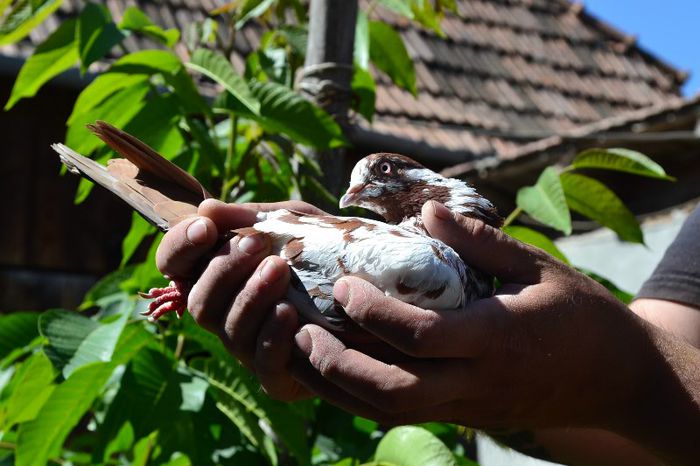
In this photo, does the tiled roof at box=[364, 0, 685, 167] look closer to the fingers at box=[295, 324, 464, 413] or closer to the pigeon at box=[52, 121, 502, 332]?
the pigeon at box=[52, 121, 502, 332]

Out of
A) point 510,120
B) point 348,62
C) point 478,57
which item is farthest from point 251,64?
point 478,57

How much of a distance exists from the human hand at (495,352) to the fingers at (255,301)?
58 mm

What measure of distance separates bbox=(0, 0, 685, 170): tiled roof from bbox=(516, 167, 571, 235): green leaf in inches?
111

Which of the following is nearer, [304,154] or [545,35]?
[304,154]

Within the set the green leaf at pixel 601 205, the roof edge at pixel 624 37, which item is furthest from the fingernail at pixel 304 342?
the roof edge at pixel 624 37

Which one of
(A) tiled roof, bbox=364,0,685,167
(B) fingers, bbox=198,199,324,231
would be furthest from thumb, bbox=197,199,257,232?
(A) tiled roof, bbox=364,0,685,167

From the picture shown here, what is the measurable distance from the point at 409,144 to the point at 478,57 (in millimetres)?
1856

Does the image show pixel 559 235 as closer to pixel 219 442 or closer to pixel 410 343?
pixel 219 442

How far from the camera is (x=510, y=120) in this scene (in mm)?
6406

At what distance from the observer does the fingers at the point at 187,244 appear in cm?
124

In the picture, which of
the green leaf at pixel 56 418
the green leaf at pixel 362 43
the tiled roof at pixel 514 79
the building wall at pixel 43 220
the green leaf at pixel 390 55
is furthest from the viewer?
the tiled roof at pixel 514 79

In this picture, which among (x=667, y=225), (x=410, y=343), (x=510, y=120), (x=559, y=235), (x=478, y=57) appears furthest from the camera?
(x=478, y=57)

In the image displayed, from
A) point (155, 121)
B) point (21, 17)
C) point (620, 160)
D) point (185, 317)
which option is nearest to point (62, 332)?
point (185, 317)

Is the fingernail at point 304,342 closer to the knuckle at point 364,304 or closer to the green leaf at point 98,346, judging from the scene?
the knuckle at point 364,304
